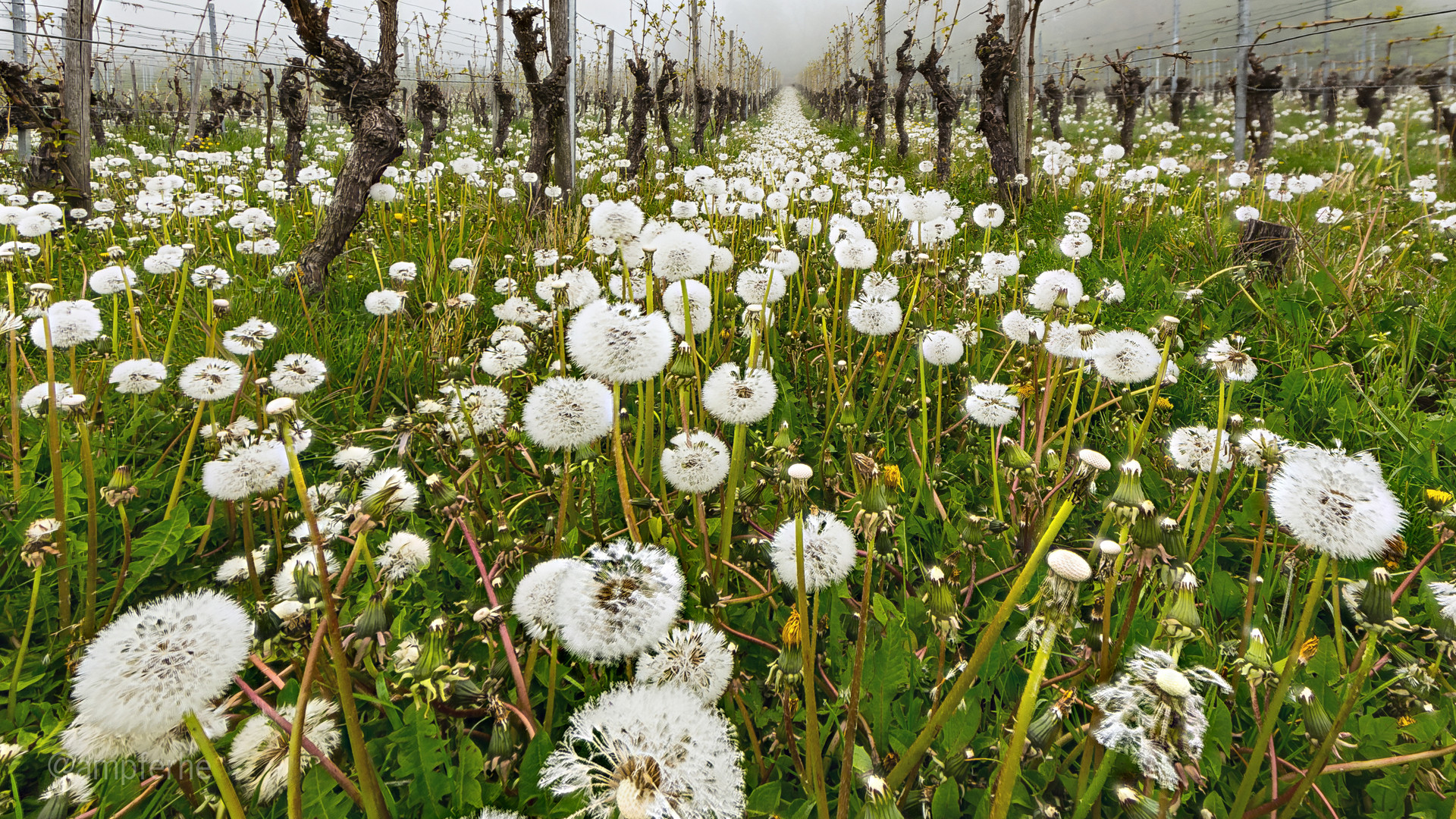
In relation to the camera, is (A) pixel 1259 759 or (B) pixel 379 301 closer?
(A) pixel 1259 759

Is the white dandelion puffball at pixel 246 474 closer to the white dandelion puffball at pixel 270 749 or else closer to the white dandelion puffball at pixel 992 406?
the white dandelion puffball at pixel 270 749

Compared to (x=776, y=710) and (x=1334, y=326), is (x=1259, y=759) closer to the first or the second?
(x=776, y=710)

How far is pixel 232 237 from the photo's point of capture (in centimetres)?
468

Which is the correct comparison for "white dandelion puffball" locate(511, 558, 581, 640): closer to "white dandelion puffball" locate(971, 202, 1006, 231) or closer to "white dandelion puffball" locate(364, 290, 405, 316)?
"white dandelion puffball" locate(364, 290, 405, 316)

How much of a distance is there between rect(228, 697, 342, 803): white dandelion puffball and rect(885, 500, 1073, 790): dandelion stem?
84 centimetres

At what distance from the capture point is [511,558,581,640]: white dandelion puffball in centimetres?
102

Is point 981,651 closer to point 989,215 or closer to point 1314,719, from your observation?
point 1314,719

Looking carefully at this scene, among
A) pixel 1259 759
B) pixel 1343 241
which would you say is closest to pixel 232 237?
pixel 1259 759

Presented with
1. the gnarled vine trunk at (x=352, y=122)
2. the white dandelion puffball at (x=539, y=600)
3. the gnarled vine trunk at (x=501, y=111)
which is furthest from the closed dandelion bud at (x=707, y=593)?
the gnarled vine trunk at (x=501, y=111)

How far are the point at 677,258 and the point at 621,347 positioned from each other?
525 millimetres

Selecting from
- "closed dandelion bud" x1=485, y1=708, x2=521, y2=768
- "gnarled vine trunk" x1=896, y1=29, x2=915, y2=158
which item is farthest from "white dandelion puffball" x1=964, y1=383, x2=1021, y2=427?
"gnarled vine trunk" x1=896, y1=29, x2=915, y2=158

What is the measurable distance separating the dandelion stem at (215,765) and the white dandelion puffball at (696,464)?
2.81 ft

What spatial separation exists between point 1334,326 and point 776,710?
3.59m

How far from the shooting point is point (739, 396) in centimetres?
147
